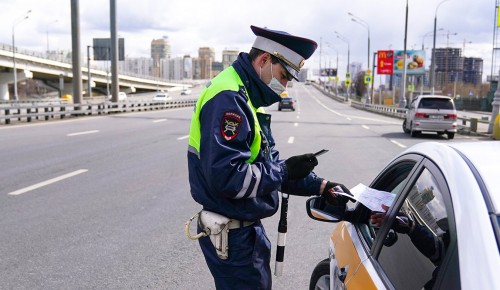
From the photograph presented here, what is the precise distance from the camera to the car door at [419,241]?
1.78m

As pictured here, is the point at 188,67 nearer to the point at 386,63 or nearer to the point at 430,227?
the point at 386,63

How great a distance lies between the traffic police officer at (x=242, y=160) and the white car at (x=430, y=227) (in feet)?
1.52

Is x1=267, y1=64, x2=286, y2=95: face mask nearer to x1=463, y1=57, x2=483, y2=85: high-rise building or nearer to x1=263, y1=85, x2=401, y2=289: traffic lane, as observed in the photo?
x1=263, y1=85, x2=401, y2=289: traffic lane

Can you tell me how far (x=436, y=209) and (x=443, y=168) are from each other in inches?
6.7

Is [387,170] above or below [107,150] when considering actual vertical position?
above

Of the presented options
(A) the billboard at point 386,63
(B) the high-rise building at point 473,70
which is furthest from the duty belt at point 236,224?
(B) the high-rise building at point 473,70

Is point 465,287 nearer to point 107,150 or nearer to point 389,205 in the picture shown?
point 389,205

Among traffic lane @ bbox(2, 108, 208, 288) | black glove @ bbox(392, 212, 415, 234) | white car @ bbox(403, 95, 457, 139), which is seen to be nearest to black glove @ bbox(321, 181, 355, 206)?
black glove @ bbox(392, 212, 415, 234)

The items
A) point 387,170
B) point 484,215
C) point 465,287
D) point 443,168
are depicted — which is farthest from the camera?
point 387,170

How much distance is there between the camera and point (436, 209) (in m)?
2.03

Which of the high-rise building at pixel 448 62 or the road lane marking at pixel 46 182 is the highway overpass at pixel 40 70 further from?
the high-rise building at pixel 448 62

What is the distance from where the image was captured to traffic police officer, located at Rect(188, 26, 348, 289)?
2.37 m

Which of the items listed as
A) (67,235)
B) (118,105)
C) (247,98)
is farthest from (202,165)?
(118,105)

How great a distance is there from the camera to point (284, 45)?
2631mm
